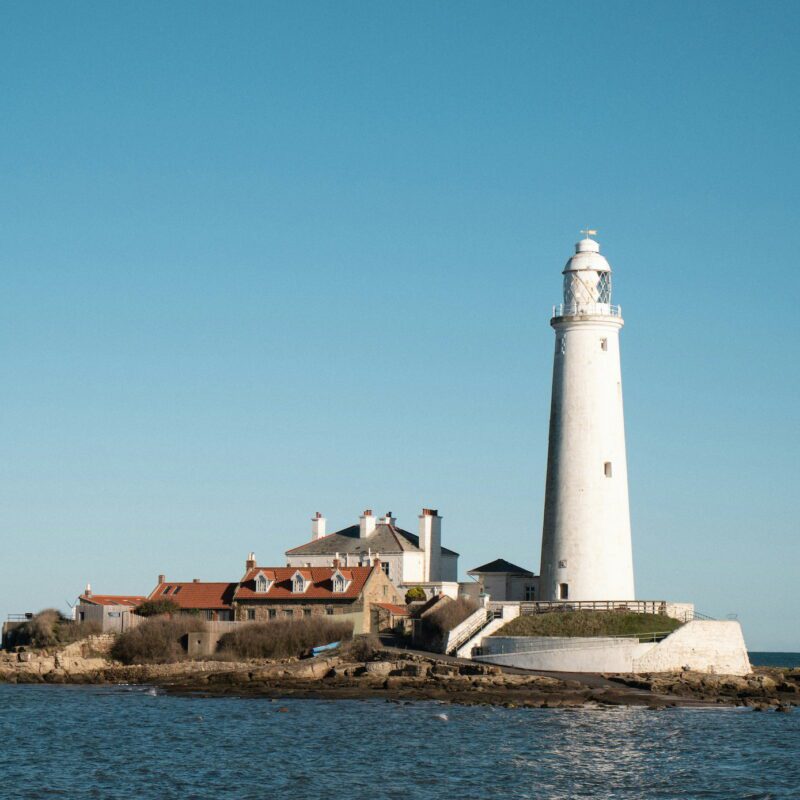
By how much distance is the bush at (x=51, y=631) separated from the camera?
2276 inches

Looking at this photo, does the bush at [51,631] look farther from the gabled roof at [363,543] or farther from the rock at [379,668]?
the rock at [379,668]

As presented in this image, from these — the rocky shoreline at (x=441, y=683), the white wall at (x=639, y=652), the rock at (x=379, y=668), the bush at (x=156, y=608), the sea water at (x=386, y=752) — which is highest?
the bush at (x=156, y=608)

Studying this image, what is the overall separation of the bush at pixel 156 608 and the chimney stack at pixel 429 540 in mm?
12057

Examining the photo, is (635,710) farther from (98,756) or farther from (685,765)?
(98,756)

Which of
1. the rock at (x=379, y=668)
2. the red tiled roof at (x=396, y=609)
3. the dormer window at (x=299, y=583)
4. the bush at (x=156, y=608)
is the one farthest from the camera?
the bush at (x=156, y=608)

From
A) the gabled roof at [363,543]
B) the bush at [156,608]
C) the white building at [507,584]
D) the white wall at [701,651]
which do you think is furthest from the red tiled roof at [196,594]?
the white wall at [701,651]

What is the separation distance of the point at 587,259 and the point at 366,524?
65.5ft

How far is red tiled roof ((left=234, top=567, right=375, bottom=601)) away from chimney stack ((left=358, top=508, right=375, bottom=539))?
18.9 ft

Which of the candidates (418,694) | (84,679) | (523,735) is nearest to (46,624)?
(84,679)

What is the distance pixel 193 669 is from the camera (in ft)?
170

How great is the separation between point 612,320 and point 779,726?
59.5 feet

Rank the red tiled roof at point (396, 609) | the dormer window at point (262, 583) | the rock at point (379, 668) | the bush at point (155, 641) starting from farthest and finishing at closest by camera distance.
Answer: the dormer window at point (262, 583)
the red tiled roof at point (396, 609)
the bush at point (155, 641)
the rock at point (379, 668)

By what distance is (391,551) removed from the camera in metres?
63.7

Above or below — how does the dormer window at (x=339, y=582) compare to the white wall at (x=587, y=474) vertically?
below
